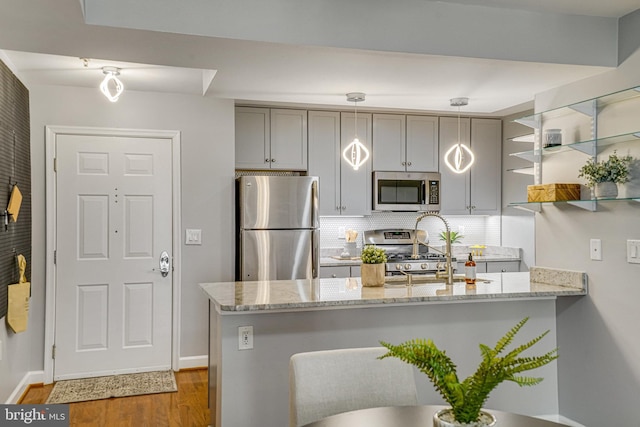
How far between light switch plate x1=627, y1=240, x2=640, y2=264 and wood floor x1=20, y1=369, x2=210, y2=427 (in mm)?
2616

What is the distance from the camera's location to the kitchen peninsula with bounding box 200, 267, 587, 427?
273cm

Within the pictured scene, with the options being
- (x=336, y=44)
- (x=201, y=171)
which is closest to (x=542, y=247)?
(x=336, y=44)

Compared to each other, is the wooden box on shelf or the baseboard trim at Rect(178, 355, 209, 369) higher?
the wooden box on shelf

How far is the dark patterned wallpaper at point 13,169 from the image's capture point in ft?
10.5

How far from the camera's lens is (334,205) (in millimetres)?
5180

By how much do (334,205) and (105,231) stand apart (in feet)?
6.73

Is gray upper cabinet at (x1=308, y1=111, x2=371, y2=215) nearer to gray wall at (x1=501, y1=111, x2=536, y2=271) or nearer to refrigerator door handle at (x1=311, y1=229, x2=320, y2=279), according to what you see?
refrigerator door handle at (x1=311, y1=229, x2=320, y2=279)

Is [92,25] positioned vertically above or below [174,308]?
above

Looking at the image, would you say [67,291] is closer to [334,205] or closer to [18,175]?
[18,175]

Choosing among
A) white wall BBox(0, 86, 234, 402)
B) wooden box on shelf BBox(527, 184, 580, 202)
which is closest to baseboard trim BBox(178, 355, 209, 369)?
white wall BBox(0, 86, 234, 402)

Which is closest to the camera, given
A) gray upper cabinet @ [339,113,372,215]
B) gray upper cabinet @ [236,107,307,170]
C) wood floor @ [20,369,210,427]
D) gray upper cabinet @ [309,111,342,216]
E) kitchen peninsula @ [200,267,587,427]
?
kitchen peninsula @ [200,267,587,427]

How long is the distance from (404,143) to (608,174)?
266 centimetres

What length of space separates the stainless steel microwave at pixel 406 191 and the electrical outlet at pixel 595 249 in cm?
239

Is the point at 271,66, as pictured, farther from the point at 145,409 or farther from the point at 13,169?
the point at 145,409
